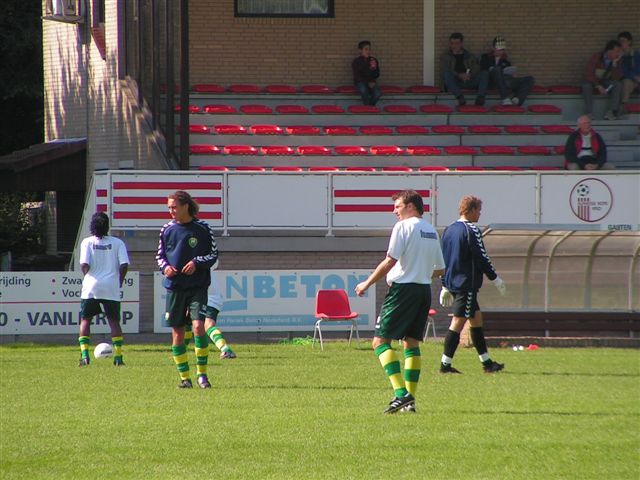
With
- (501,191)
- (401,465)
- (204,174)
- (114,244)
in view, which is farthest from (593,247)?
(401,465)

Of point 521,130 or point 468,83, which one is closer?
point 521,130

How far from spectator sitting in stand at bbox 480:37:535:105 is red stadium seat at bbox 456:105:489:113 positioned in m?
0.59

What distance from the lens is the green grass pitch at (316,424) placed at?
7.84 meters

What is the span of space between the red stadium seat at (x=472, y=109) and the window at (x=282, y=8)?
4110 mm

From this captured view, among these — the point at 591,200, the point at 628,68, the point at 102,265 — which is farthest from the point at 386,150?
the point at 102,265

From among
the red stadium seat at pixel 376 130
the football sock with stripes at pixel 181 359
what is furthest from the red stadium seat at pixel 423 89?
the football sock with stripes at pixel 181 359

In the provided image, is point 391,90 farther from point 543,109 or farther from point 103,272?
point 103,272

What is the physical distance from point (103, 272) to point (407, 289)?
578 cm

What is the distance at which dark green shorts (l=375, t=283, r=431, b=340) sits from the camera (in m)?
10.4

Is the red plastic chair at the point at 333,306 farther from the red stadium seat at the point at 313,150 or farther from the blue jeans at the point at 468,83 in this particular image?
the blue jeans at the point at 468,83

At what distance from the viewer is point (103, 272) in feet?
49.5

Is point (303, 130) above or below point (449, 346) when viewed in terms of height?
above

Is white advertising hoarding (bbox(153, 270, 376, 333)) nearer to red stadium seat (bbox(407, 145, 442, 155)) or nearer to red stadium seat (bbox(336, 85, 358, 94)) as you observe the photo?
red stadium seat (bbox(407, 145, 442, 155))

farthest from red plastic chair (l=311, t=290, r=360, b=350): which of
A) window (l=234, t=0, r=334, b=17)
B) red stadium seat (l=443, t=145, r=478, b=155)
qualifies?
window (l=234, t=0, r=334, b=17)
